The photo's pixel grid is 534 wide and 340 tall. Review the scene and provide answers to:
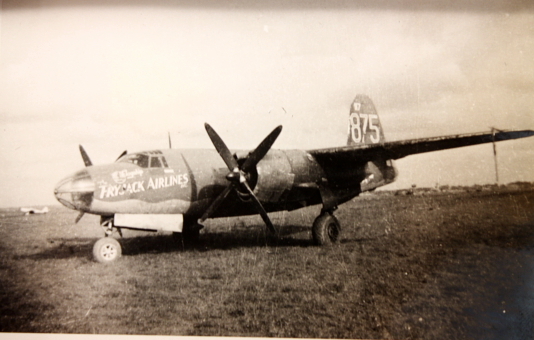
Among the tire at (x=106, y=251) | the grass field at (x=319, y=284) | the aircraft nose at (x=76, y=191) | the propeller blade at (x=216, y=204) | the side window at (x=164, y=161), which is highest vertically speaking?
the side window at (x=164, y=161)

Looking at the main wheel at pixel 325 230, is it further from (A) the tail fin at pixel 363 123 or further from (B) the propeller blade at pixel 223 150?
(B) the propeller blade at pixel 223 150

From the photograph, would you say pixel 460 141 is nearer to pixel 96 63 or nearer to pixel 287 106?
pixel 287 106

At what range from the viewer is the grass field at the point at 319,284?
155 inches

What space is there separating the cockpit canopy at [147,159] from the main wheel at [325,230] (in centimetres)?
272

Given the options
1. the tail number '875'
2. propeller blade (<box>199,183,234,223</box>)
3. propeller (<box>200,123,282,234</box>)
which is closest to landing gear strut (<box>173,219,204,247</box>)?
propeller blade (<box>199,183,234,223</box>)

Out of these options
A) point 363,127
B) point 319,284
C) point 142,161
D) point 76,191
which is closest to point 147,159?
point 142,161

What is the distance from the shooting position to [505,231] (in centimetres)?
429

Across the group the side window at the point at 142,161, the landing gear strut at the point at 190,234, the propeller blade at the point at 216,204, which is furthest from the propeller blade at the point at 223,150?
the landing gear strut at the point at 190,234

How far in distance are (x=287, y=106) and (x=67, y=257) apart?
384cm

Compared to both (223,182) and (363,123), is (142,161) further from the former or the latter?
(363,123)

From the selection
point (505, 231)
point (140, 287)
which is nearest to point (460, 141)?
point (505, 231)

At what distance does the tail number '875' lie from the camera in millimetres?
5980

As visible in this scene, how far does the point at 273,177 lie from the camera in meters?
5.37

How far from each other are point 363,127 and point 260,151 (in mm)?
2733
